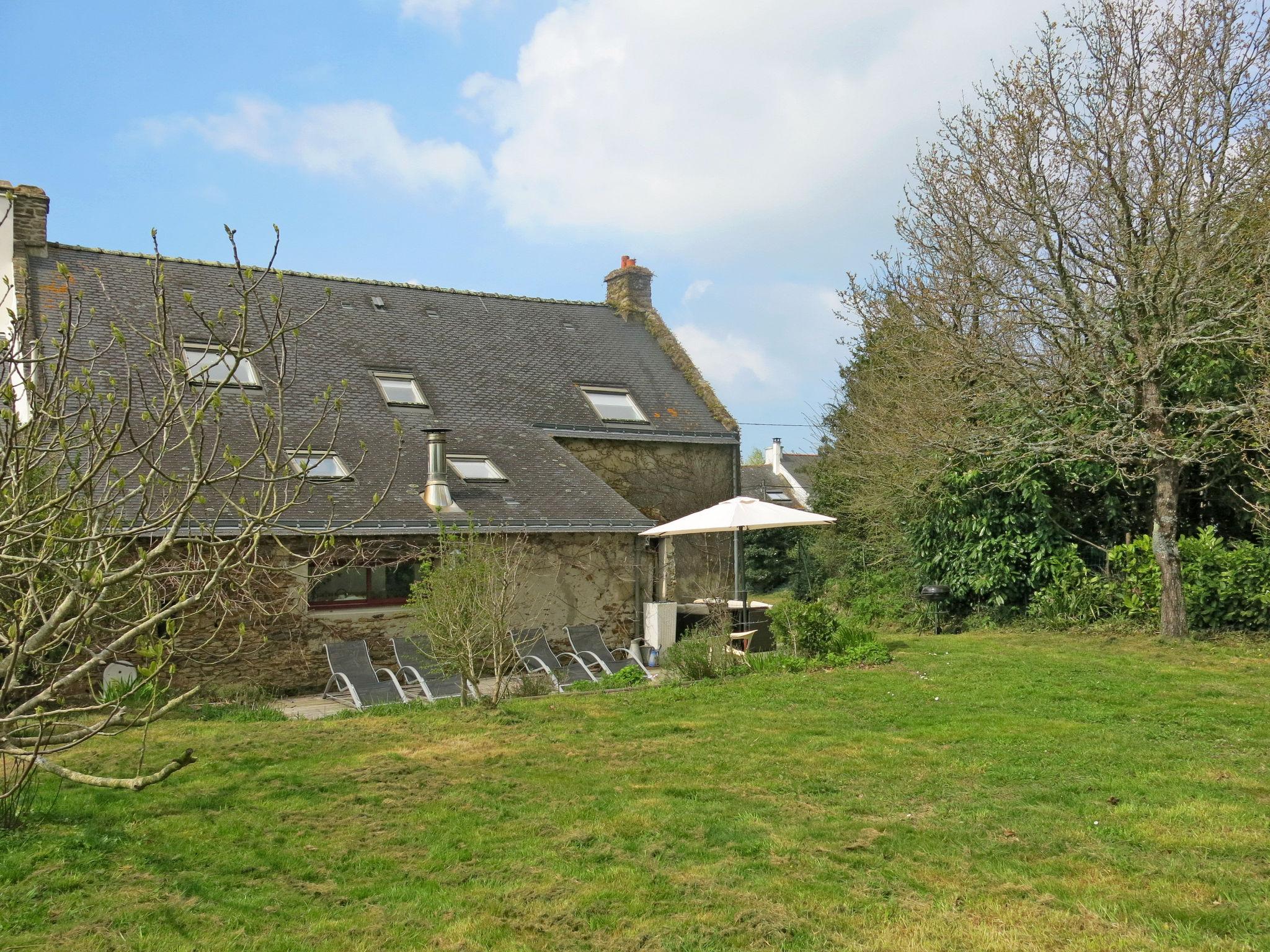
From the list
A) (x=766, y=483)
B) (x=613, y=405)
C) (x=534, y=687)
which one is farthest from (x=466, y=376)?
(x=766, y=483)

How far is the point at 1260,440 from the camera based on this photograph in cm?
1061

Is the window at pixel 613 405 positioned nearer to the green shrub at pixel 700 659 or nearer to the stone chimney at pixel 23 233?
the green shrub at pixel 700 659

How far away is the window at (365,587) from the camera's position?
1225cm

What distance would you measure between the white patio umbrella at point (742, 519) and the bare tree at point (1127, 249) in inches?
134

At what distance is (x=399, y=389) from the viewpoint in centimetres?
1588

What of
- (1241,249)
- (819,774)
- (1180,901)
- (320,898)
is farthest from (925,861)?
(1241,249)

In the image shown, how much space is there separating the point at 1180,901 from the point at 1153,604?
10345 millimetres

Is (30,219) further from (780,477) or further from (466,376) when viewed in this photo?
(780,477)

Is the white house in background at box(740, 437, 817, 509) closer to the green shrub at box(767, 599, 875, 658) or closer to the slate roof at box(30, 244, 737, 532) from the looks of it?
the slate roof at box(30, 244, 737, 532)

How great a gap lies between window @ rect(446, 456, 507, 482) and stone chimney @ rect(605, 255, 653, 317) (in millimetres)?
7495

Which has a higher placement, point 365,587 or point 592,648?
point 365,587

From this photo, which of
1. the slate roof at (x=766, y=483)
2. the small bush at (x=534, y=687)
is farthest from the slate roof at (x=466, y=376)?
the slate roof at (x=766, y=483)

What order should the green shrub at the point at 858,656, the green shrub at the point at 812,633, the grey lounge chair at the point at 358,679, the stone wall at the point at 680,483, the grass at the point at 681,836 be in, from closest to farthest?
the grass at the point at 681,836 → the grey lounge chair at the point at 358,679 → the green shrub at the point at 858,656 → the green shrub at the point at 812,633 → the stone wall at the point at 680,483

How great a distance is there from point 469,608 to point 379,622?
3.60m
